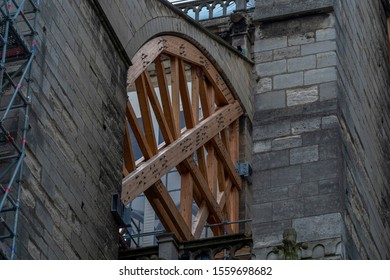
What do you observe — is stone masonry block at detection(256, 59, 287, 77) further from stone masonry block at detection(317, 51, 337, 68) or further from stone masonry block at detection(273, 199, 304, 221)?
stone masonry block at detection(273, 199, 304, 221)

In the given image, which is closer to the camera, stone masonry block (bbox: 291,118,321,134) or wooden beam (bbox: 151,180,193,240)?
stone masonry block (bbox: 291,118,321,134)

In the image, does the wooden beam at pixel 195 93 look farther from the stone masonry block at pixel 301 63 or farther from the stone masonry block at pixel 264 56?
the stone masonry block at pixel 301 63

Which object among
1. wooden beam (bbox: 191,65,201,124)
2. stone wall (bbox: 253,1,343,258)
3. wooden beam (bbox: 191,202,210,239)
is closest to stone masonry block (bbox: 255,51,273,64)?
stone wall (bbox: 253,1,343,258)

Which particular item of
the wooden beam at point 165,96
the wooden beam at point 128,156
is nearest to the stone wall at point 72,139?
the wooden beam at point 128,156

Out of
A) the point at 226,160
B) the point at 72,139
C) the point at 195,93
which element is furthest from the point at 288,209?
the point at 226,160

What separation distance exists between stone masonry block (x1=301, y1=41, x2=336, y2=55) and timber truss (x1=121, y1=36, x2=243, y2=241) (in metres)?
4.71

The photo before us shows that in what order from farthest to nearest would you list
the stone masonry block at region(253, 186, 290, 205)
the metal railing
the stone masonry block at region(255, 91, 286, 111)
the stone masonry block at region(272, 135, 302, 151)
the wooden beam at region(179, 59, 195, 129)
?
the metal railing
the wooden beam at region(179, 59, 195, 129)
the stone masonry block at region(255, 91, 286, 111)
the stone masonry block at region(272, 135, 302, 151)
the stone masonry block at region(253, 186, 290, 205)

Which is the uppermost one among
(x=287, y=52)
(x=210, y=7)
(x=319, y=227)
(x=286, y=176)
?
(x=210, y=7)

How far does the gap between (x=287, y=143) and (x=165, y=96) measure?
7.59m

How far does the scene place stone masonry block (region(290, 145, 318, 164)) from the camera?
17.4 meters

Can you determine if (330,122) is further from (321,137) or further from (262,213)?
(262,213)

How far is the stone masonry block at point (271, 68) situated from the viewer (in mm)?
18250

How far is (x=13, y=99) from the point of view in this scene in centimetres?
1764
